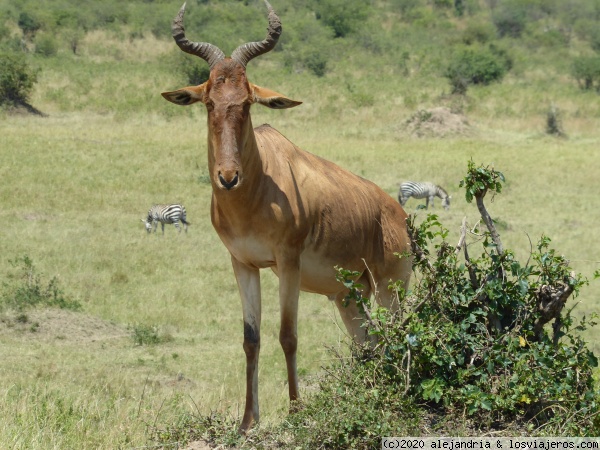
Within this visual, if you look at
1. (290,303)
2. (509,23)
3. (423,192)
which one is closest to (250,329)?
(290,303)

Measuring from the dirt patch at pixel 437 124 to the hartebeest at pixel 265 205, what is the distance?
2375 cm

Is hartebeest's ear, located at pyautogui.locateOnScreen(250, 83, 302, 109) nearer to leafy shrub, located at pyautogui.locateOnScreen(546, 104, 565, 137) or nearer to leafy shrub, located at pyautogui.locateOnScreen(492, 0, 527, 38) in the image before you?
leafy shrub, located at pyautogui.locateOnScreen(546, 104, 565, 137)

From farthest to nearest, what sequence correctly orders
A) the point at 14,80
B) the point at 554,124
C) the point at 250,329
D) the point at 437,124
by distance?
the point at 554,124, the point at 437,124, the point at 14,80, the point at 250,329

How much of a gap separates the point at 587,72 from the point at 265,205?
40.5 meters

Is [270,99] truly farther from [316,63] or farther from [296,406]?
[316,63]

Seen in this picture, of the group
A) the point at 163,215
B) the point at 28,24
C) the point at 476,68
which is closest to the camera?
the point at 163,215

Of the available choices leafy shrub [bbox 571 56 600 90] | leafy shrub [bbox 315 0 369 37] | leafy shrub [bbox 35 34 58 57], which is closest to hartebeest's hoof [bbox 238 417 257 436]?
leafy shrub [bbox 35 34 58 57]

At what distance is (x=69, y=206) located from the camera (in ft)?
60.7

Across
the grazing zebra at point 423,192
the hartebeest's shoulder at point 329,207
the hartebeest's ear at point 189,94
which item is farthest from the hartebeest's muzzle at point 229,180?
the grazing zebra at point 423,192

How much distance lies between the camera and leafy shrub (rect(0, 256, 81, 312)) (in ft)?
38.9

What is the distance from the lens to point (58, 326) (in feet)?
37.5

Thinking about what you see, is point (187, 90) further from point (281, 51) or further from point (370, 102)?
point (281, 51)

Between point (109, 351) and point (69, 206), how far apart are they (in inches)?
323

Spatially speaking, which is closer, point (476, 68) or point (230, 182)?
point (230, 182)
